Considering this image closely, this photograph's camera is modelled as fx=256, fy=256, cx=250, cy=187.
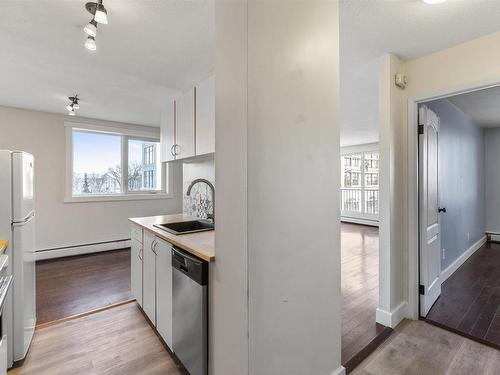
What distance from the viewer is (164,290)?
75.7 inches

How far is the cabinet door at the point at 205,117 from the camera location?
2.14 meters

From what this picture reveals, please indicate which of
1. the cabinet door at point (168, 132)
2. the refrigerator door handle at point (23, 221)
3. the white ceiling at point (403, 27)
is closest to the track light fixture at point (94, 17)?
the cabinet door at point (168, 132)

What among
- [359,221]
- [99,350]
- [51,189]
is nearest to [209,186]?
[99,350]

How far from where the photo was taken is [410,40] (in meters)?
1.98

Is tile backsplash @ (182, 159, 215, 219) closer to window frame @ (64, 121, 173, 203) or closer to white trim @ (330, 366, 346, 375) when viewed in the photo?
white trim @ (330, 366, 346, 375)

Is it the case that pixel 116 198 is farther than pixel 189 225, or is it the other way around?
pixel 116 198

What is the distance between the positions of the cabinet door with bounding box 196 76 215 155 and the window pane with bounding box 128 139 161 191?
299 centimetres

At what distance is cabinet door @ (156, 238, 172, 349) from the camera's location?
1837mm

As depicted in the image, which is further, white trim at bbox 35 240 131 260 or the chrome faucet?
white trim at bbox 35 240 131 260

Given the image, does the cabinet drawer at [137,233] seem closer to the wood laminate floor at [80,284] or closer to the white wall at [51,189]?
the wood laminate floor at [80,284]

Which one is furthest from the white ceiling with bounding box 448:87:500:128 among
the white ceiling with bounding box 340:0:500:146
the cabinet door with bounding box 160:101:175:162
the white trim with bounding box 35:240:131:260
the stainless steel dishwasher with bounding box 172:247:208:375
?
the white trim with bounding box 35:240:131:260

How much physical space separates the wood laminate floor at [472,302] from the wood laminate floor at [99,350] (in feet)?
7.72

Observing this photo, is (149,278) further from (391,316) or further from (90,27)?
(391,316)

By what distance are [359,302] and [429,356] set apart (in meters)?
0.81
